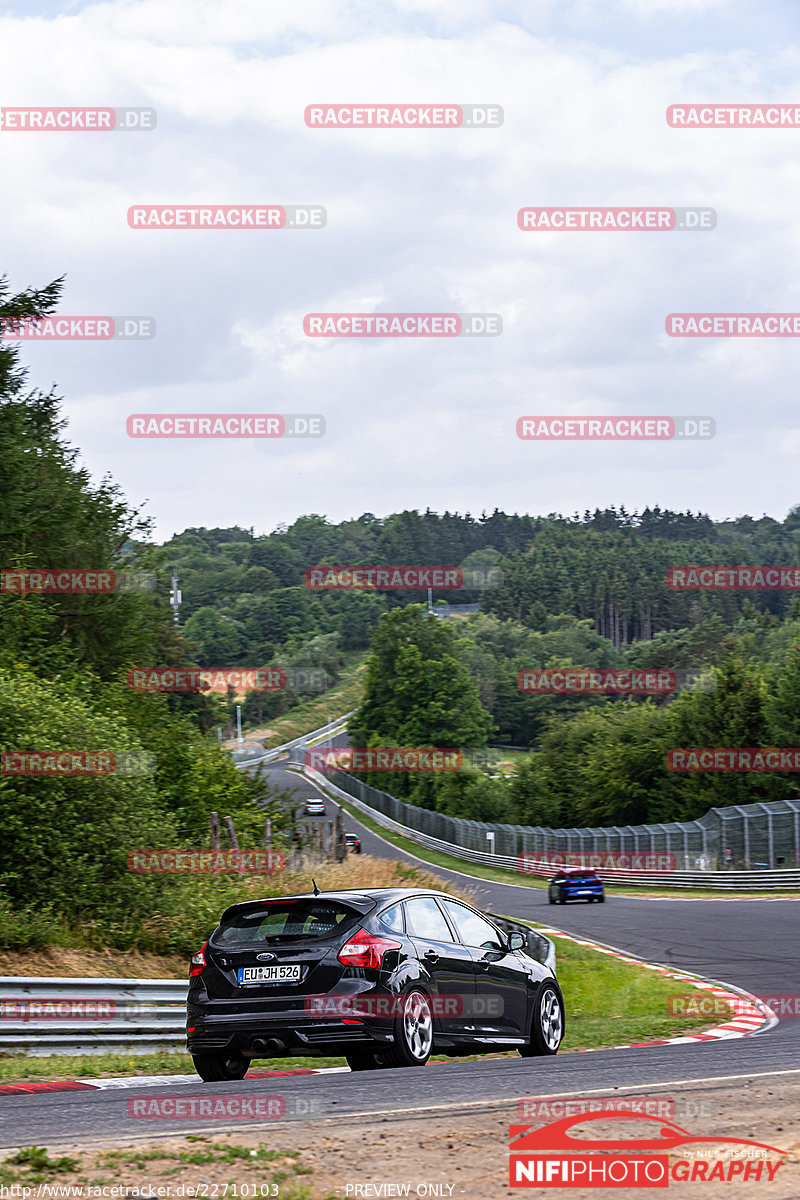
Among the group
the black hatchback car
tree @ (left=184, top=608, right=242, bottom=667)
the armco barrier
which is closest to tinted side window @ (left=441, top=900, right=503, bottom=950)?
the black hatchback car

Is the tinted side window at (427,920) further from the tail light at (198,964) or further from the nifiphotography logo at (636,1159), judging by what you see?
the nifiphotography logo at (636,1159)

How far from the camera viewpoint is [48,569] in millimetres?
27516

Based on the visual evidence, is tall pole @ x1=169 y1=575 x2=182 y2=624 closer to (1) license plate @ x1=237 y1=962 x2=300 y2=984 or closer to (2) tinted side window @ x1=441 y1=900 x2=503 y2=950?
(2) tinted side window @ x1=441 y1=900 x2=503 y2=950

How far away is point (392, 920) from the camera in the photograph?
941cm

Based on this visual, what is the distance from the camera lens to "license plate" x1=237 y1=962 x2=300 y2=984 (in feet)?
29.4

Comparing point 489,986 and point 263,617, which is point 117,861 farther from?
point 263,617

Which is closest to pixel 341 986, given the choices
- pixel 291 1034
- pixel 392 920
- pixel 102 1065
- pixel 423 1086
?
pixel 291 1034

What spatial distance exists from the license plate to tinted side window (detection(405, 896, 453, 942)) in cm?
101

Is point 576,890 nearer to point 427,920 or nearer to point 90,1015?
point 90,1015

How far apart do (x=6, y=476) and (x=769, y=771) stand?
4183 centimetres

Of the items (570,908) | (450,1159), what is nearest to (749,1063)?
(450,1159)

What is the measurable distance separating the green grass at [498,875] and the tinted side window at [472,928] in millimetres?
24987

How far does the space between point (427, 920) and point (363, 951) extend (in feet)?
3.59

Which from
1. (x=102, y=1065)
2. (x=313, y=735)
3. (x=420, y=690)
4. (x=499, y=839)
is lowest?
(x=499, y=839)
